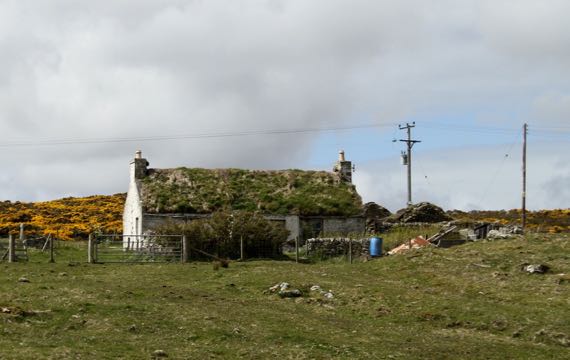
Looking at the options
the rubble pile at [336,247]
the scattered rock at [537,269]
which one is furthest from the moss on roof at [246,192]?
the scattered rock at [537,269]

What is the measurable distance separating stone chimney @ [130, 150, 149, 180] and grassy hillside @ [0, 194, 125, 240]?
8.07 metres

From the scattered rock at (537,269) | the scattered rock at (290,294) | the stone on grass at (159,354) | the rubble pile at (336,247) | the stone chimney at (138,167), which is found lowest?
the stone on grass at (159,354)

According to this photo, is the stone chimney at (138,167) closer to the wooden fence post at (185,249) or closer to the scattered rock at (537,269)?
the wooden fence post at (185,249)

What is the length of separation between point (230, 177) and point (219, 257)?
17.4 m

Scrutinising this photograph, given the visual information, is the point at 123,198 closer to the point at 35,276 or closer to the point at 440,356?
the point at 35,276

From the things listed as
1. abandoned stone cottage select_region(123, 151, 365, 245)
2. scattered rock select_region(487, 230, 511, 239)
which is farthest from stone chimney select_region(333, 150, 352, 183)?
scattered rock select_region(487, 230, 511, 239)

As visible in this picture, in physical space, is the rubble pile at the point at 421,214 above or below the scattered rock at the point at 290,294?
above

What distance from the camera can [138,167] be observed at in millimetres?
60969

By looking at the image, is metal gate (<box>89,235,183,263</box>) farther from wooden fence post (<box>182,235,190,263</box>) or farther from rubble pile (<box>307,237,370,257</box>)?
rubble pile (<box>307,237,370,257</box>)

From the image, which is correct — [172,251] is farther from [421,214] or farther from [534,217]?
[534,217]

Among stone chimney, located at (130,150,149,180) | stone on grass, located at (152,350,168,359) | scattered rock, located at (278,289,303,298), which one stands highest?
stone chimney, located at (130,150,149,180)

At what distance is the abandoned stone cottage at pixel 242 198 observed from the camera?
5738 centimetres

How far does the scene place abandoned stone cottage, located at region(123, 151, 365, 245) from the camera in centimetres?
5738

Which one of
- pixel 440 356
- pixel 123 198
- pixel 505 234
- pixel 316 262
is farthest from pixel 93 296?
pixel 123 198
